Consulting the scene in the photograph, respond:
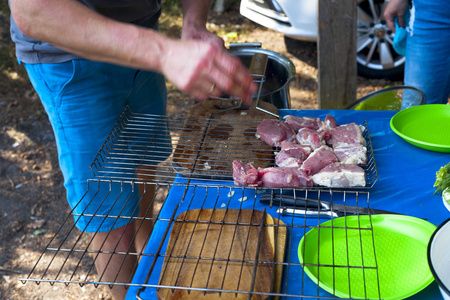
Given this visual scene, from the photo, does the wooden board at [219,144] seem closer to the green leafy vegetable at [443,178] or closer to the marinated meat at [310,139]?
the marinated meat at [310,139]

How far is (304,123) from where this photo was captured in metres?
2.35

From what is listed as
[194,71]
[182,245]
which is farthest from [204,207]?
[194,71]

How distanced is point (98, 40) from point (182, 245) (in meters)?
0.85

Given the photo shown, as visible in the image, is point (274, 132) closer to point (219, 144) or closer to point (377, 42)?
point (219, 144)

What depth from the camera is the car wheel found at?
5.29 meters

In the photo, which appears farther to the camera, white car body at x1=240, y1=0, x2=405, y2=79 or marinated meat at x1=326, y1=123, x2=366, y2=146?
white car body at x1=240, y1=0, x2=405, y2=79

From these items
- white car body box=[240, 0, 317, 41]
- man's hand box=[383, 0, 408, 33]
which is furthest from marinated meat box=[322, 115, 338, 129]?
white car body box=[240, 0, 317, 41]

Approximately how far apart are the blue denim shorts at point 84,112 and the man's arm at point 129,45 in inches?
18.4

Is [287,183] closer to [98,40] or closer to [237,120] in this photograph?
[237,120]

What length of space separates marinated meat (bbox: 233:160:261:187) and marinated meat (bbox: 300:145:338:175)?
0.23 metres

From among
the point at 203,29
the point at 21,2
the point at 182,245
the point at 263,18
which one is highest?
the point at 21,2

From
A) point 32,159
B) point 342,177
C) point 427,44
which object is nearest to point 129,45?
point 342,177

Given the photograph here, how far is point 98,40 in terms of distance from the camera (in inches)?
63.9

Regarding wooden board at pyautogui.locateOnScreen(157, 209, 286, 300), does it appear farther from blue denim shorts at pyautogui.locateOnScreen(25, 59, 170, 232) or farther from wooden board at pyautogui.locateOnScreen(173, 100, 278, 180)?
blue denim shorts at pyautogui.locateOnScreen(25, 59, 170, 232)
